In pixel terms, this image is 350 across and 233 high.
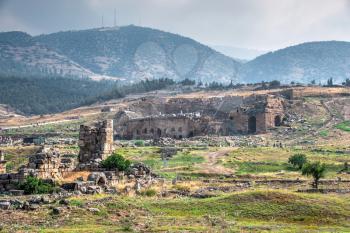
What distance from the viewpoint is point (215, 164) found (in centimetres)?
5184

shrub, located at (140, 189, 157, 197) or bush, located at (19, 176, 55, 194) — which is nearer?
bush, located at (19, 176, 55, 194)

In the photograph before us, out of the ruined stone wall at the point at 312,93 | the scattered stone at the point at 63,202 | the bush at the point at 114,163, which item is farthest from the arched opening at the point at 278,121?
the scattered stone at the point at 63,202

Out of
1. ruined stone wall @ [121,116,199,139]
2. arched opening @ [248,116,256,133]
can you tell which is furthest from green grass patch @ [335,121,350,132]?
ruined stone wall @ [121,116,199,139]

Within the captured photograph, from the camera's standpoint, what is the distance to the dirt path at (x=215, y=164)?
47219 mm

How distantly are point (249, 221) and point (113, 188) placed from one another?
786 cm

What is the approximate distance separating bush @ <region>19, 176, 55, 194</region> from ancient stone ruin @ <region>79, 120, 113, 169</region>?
11375mm

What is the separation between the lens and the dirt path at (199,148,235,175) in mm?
47219

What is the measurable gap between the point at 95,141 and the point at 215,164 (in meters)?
15.3

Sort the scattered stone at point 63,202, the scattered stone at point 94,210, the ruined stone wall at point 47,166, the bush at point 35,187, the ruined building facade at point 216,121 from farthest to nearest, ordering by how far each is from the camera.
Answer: the ruined building facade at point 216,121 → the ruined stone wall at point 47,166 → the bush at point 35,187 → the scattered stone at point 63,202 → the scattered stone at point 94,210

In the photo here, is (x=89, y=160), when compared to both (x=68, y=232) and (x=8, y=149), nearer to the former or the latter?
(x=68, y=232)

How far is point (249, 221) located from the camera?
2320cm

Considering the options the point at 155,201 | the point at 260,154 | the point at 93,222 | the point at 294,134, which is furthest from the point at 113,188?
the point at 294,134

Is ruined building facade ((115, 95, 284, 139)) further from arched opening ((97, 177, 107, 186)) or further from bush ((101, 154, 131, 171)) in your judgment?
arched opening ((97, 177, 107, 186))

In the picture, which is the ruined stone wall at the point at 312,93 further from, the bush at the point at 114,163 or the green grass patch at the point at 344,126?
the bush at the point at 114,163
